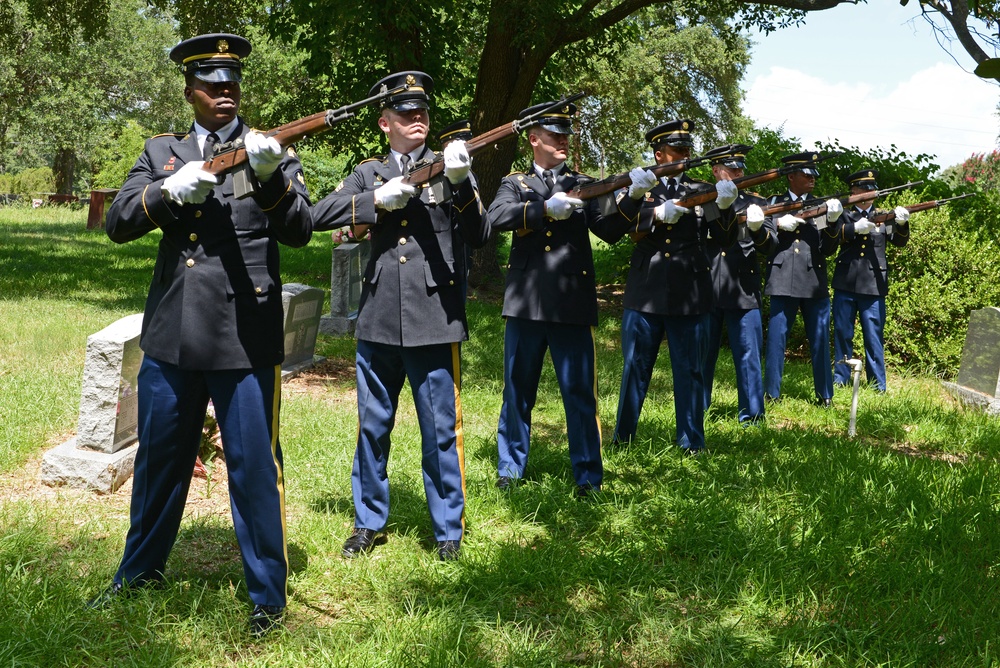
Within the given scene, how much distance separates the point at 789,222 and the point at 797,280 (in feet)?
1.99

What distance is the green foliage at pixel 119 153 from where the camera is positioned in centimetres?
4000

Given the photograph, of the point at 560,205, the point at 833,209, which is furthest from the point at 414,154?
the point at 833,209

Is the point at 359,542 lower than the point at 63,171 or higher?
lower

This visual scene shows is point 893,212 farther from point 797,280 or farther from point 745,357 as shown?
point 745,357

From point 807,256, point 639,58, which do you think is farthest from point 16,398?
point 639,58

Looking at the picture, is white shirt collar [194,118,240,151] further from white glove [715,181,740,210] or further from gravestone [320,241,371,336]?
gravestone [320,241,371,336]

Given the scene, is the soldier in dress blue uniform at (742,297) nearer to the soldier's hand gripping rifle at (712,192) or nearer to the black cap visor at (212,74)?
the soldier's hand gripping rifle at (712,192)

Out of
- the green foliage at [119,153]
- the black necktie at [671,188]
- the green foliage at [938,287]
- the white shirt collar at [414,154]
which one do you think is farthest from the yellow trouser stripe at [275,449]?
the green foliage at [119,153]

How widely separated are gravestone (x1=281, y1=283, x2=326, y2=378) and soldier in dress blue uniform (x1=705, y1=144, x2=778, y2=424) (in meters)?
3.99

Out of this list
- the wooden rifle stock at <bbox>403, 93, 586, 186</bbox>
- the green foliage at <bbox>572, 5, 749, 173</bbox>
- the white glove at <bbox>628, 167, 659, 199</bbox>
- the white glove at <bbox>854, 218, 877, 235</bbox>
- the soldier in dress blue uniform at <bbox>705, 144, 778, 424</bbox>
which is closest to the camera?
the wooden rifle stock at <bbox>403, 93, 586, 186</bbox>

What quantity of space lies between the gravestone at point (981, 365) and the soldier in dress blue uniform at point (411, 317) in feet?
21.2

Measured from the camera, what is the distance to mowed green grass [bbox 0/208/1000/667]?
3811 mm

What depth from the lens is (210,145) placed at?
3809 mm

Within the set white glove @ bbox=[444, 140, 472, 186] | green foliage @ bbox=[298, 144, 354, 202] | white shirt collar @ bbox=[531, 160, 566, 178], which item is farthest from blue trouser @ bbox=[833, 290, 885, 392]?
green foliage @ bbox=[298, 144, 354, 202]
